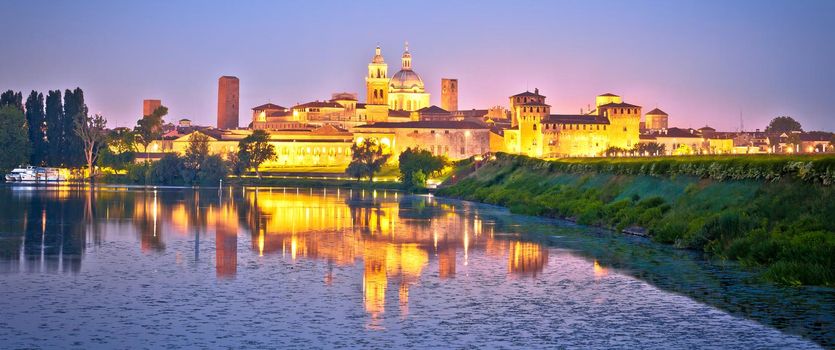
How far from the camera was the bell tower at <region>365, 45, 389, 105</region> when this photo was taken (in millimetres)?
176000

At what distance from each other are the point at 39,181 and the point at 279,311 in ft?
265

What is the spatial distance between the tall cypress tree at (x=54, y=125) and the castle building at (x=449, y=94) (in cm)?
10189

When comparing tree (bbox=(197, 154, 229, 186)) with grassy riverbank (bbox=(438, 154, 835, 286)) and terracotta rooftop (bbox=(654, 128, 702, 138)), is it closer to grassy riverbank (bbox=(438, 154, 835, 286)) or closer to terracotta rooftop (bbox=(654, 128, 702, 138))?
grassy riverbank (bbox=(438, 154, 835, 286))

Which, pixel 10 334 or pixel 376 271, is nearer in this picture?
pixel 10 334

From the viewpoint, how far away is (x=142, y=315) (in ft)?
57.6

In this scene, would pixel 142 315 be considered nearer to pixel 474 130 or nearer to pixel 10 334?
pixel 10 334

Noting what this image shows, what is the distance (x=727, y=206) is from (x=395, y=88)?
5835 inches

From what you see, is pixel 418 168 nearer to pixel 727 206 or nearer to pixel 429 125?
pixel 429 125

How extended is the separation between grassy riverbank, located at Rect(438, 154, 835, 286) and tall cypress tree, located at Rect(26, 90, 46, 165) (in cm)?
5651

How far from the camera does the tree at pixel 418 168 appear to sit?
85.2m

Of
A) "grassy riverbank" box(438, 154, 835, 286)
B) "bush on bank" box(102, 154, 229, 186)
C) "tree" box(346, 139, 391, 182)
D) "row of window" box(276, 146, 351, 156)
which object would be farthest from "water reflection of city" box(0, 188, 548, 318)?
"row of window" box(276, 146, 351, 156)

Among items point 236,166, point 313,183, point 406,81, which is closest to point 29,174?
point 236,166

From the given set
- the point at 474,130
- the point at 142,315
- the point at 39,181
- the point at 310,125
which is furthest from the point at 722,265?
the point at 310,125

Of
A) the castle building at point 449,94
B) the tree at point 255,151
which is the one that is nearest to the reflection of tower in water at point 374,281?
the tree at point 255,151
